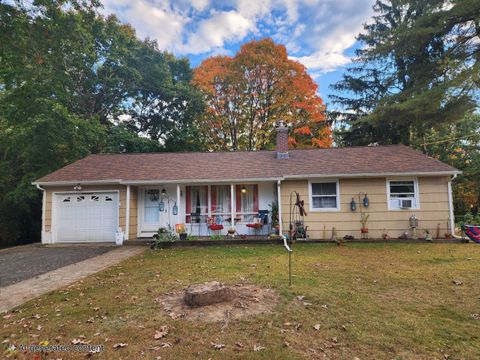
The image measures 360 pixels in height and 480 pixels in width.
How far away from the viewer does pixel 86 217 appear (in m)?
11.2

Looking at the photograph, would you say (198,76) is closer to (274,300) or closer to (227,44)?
(227,44)

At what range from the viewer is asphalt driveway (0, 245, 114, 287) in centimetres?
645

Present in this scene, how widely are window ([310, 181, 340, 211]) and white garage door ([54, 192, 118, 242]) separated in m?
8.36

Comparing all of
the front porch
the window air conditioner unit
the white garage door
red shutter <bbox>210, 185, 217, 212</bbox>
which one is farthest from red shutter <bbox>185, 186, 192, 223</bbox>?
the window air conditioner unit

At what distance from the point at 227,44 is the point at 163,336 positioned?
19996 mm

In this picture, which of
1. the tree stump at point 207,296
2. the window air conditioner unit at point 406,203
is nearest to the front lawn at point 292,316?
the tree stump at point 207,296

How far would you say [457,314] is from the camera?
371 centimetres

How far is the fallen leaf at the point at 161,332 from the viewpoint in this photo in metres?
3.16

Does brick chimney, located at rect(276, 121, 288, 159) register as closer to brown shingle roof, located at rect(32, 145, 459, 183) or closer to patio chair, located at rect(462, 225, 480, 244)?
brown shingle roof, located at rect(32, 145, 459, 183)

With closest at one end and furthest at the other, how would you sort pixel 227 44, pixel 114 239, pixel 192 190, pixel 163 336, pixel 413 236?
pixel 163 336 → pixel 413 236 → pixel 114 239 → pixel 192 190 → pixel 227 44

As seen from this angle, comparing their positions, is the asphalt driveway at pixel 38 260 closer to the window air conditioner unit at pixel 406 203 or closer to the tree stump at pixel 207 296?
the tree stump at pixel 207 296

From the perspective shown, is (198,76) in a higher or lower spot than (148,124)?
higher

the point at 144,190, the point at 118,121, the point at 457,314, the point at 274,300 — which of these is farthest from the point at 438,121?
the point at 118,121

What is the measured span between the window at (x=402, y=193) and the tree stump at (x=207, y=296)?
8.93 m
